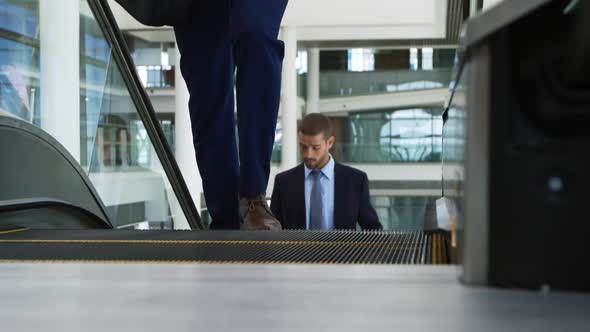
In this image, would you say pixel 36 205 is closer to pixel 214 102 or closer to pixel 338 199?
pixel 214 102

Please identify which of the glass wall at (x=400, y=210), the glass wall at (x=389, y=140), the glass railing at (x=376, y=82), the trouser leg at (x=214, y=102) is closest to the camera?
the trouser leg at (x=214, y=102)

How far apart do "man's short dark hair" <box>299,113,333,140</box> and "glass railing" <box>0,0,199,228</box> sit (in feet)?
3.13

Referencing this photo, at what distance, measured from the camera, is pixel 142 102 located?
470 centimetres

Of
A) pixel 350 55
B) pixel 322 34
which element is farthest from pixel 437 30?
pixel 350 55

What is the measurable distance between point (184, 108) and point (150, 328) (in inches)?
557

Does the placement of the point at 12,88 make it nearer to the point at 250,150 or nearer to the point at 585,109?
the point at 250,150

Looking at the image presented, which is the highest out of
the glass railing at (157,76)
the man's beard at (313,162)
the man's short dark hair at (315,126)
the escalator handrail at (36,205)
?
the glass railing at (157,76)

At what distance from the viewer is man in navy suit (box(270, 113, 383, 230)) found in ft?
15.6

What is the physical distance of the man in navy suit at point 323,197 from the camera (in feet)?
15.6

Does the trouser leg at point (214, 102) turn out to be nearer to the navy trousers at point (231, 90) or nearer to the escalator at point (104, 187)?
the navy trousers at point (231, 90)

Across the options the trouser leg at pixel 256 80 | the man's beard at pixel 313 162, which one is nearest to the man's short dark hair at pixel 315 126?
the man's beard at pixel 313 162

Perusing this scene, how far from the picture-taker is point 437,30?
1462 centimetres

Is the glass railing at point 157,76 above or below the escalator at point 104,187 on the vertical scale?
above

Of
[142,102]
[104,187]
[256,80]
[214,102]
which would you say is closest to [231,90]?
[214,102]
